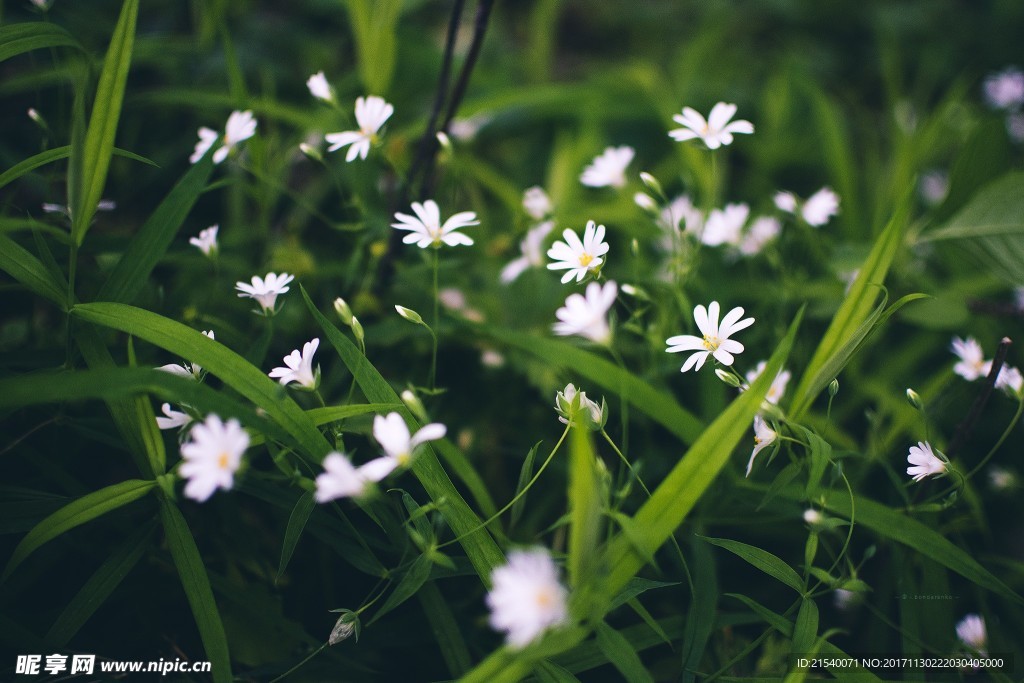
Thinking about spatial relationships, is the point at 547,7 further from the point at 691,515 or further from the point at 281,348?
the point at 691,515

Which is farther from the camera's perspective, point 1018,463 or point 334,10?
point 334,10

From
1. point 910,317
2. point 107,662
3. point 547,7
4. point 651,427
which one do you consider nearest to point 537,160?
point 547,7

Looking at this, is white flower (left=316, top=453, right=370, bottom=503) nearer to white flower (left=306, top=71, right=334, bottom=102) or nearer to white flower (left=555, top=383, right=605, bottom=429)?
white flower (left=555, top=383, right=605, bottom=429)

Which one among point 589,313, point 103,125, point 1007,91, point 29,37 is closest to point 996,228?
point 1007,91

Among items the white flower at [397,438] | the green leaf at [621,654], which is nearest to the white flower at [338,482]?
the white flower at [397,438]

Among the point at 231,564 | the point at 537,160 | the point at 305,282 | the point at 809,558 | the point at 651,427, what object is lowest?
the point at 809,558

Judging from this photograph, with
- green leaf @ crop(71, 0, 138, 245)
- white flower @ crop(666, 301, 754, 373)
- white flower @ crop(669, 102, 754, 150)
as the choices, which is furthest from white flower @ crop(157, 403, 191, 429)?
white flower @ crop(669, 102, 754, 150)

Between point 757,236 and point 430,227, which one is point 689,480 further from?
point 757,236
